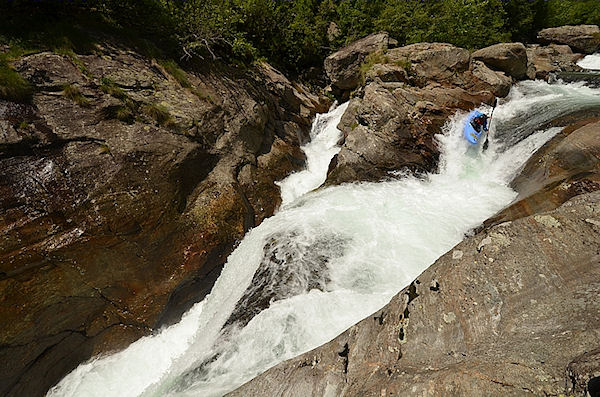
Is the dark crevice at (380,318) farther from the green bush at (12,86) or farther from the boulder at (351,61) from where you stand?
the boulder at (351,61)

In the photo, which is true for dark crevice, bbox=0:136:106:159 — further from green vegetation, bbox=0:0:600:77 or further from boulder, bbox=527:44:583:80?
boulder, bbox=527:44:583:80

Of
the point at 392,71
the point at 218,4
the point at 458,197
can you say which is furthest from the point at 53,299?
the point at 392,71

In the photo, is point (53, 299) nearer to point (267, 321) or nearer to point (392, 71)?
point (267, 321)

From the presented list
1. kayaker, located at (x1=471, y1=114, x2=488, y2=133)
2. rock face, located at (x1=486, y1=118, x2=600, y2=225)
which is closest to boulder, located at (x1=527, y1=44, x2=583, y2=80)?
kayaker, located at (x1=471, y1=114, x2=488, y2=133)

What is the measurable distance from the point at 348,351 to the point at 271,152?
25.9 ft

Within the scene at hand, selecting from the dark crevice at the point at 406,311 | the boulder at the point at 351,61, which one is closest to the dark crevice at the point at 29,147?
the dark crevice at the point at 406,311

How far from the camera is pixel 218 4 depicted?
36.2ft

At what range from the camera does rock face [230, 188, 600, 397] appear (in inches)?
74.8

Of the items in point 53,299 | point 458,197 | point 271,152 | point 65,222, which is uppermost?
point 65,222

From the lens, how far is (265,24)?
15.0 metres

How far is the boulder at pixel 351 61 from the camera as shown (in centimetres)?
1337

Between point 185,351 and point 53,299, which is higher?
point 53,299

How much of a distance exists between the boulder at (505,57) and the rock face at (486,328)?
11.3m

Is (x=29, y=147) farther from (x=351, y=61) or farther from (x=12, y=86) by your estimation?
(x=351, y=61)
